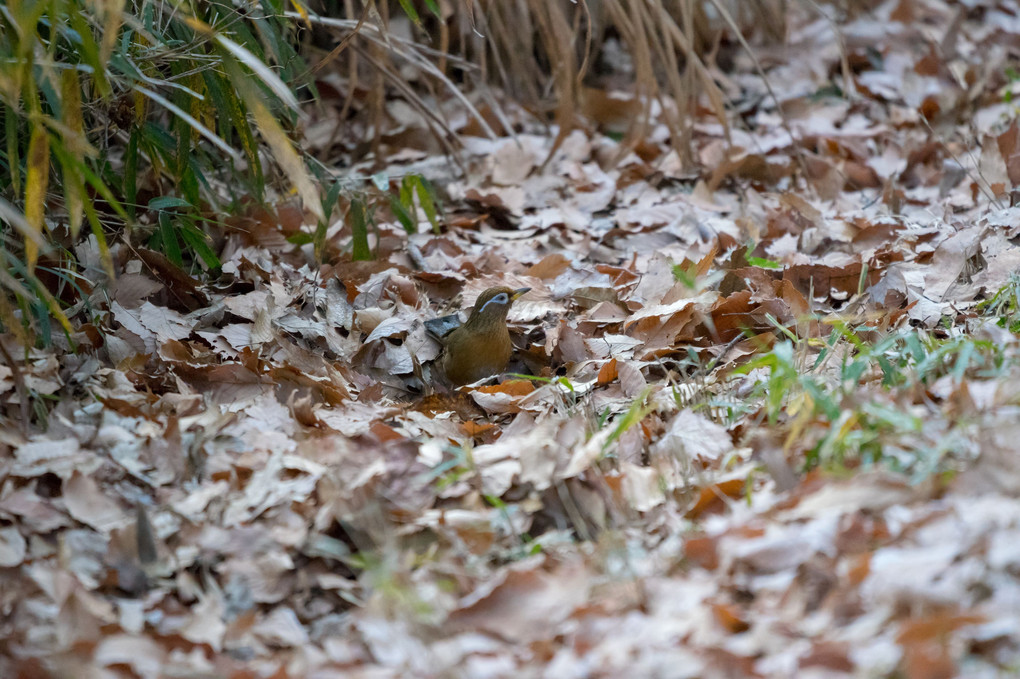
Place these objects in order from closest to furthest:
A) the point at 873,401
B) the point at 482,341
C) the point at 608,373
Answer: the point at 873,401 → the point at 608,373 → the point at 482,341

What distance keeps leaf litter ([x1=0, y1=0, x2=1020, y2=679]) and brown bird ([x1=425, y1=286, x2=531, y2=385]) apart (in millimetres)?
182

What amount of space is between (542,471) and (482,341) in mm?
1532

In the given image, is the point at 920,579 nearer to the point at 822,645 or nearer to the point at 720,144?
the point at 822,645

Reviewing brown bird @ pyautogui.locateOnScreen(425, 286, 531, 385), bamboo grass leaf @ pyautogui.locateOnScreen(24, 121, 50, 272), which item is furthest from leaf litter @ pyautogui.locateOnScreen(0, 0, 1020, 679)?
bamboo grass leaf @ pyautogui.locateOnScreen(24, 121, 50, 272)

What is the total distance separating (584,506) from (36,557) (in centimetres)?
139

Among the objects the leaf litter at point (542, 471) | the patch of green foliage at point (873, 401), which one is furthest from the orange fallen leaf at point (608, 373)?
the patch of green foliage at point (873, 401)

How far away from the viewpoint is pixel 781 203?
5188 millimetres

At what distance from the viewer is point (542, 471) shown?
8.80ft

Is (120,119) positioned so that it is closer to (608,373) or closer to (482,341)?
(482,341)

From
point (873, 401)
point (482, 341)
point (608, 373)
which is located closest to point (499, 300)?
point (482, 341)

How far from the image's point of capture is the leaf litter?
79.4 inches

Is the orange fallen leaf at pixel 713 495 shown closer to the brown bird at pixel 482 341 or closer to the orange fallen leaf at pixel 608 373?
the orange fallen leaf at pixel 608 373

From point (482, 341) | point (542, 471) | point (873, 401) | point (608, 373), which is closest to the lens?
point (873, 401)

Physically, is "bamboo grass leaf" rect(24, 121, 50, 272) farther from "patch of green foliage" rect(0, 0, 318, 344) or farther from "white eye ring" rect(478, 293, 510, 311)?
"white eye ring" rect(478, 293, 510, 311)
